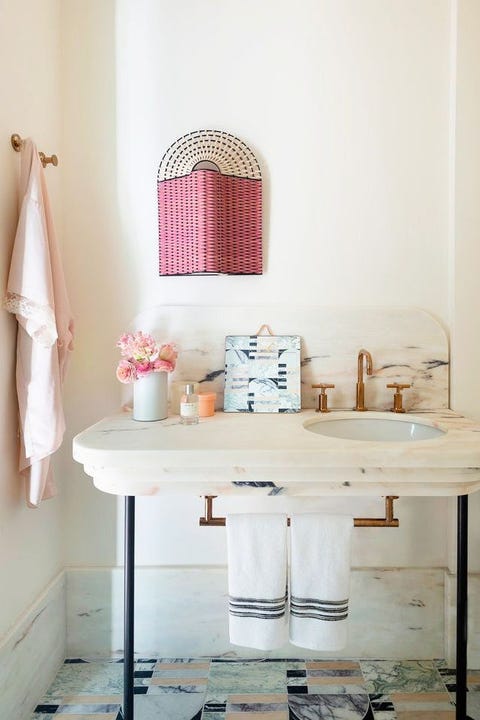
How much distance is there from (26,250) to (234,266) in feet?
2.25

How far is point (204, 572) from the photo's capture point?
1.82 m

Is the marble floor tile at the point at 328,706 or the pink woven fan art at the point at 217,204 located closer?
the marble floor tile at the point at 328,706

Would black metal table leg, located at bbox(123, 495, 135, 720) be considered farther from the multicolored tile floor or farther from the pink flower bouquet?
the pink flower bouquet

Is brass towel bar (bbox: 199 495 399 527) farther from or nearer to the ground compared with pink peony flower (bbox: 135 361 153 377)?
nearer to the ground

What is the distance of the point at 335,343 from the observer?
1824 millimetres

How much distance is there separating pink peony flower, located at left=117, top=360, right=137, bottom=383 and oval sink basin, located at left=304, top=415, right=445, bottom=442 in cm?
59

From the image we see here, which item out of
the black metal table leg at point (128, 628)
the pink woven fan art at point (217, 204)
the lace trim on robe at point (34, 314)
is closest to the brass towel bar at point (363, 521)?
the black metal table leg at point (128, 628)

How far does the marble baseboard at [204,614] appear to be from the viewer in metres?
1.81

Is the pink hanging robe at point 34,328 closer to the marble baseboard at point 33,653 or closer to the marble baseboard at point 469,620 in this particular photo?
the marble baseboard at point 33,653

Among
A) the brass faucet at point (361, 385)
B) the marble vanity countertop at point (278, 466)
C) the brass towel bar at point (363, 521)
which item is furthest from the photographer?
the brass faucet at point (361, 385)

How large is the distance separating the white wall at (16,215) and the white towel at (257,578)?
65 cm

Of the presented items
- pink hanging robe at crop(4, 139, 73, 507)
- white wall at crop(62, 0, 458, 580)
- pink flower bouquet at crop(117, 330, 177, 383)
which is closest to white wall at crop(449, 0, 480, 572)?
white wall at crop(62, 0, 458, 580)

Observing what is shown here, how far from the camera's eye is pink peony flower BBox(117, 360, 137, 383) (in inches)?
61.1

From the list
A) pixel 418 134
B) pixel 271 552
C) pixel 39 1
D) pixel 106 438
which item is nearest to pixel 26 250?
pixel 106 438
